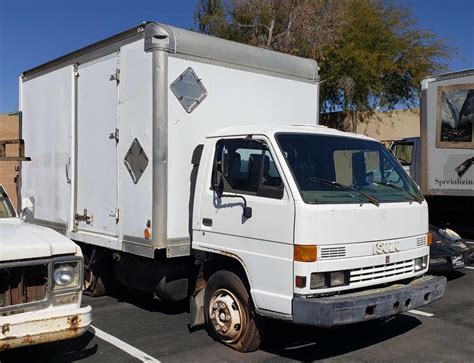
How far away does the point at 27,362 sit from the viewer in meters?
4.96

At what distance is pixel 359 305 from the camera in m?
4.61

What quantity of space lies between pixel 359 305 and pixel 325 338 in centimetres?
123

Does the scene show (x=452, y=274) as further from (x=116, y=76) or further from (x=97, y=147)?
(x=116, y=76)

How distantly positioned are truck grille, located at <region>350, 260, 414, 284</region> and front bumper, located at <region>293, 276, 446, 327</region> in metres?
0.13

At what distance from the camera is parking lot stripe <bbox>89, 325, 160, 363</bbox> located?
5.15 metres

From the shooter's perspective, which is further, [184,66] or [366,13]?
[366,13]

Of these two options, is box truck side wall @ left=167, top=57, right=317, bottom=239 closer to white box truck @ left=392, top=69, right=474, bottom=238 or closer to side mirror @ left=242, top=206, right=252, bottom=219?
side mirror @ left=242, top=206, right=252, bottom=219

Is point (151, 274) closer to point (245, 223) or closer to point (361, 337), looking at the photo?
point (245, 223)

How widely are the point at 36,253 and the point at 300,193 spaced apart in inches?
88.9

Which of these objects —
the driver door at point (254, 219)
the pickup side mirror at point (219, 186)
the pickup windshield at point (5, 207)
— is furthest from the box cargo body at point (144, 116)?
the pickup windshield at point (5, 207)

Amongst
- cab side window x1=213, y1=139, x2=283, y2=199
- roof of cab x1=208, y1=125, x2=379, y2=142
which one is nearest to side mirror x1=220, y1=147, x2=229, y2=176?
cab side window x1=213, y1=139, x2=283, y2=199

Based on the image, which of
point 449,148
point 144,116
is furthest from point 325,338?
point 449,148

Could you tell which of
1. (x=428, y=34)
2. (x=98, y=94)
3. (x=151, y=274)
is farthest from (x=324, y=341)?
(x=428, y=34)

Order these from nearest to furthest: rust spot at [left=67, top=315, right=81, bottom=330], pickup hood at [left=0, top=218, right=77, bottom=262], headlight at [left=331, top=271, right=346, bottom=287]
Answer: pickup hood at [left=0, top=218, right=77, bottom=262] < rust spot at [left=67, top=315, right=81, bottom=330] < headlight at [left=331, top=271, right=346, bottom=287]
